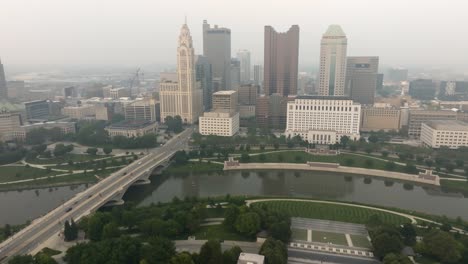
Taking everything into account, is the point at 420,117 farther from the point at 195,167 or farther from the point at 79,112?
the point at 79,112

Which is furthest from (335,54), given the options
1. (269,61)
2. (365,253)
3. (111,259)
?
(111,259)

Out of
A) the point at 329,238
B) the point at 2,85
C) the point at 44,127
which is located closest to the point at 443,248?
the point at 329,238

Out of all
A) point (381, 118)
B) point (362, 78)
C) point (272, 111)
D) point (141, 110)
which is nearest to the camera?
point (381, 118)

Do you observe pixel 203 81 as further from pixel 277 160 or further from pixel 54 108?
pixel 277 160

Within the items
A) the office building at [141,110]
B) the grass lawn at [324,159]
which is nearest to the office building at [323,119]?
the grass lawn at [324,159]

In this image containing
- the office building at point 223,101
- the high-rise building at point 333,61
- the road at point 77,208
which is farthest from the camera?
the high-rise building at point 333,61

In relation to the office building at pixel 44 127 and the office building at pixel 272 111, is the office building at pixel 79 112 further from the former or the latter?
the office building at pixel 272 111

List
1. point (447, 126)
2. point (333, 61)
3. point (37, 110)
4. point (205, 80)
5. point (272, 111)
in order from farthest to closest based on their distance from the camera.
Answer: point (205, 80) < point (333, 61) < point (37, 110) < point (272, 111) < point (447, 126)
